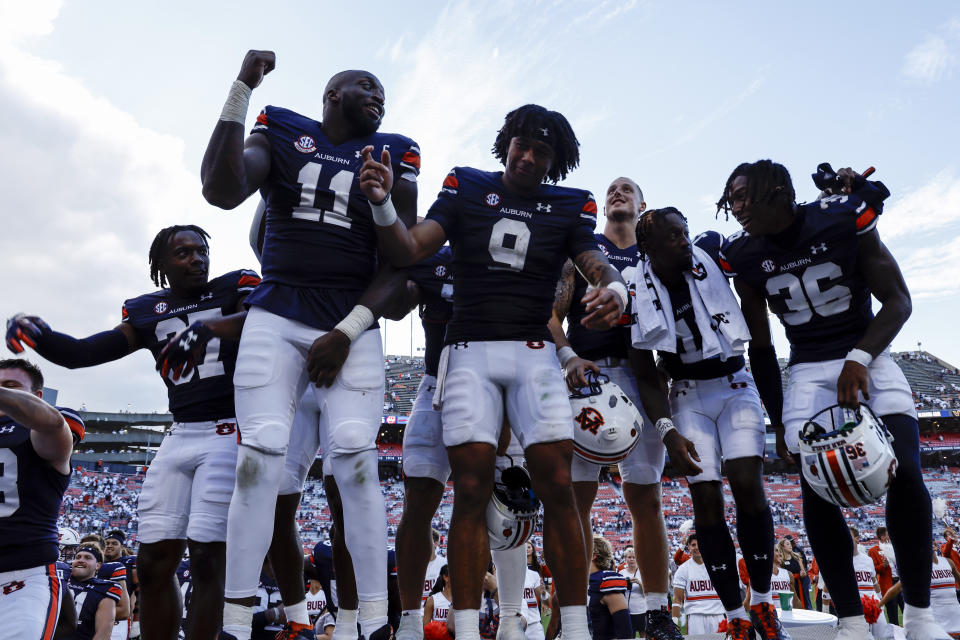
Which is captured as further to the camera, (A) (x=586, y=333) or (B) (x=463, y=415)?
(A) (x=586, y=333)

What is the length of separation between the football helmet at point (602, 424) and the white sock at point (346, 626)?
5.39 feet

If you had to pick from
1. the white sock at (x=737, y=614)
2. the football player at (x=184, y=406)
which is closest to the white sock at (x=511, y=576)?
the white sock at (x=737, y=614)

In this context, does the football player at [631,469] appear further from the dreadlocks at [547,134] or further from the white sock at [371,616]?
the white sock at [371,616]

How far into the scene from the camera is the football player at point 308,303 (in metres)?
2.99

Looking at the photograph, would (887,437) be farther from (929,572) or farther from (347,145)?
(347,145)

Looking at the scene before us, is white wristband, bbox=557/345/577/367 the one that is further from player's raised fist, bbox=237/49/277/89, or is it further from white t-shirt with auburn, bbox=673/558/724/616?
white t-shirt with auburn, bbox=673/558/724/616

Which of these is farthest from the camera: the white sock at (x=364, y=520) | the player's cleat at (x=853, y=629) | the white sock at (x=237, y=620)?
the player's cleat at (x=853, y=629)

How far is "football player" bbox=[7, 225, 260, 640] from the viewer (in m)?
3.51

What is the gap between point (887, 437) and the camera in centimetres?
349

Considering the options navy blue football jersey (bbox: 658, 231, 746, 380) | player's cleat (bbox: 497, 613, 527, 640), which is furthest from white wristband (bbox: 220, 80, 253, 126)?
player's cleat (bbox: 497, 613, 527, 640)

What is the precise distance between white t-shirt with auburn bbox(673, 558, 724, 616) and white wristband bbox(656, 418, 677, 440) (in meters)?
7.20

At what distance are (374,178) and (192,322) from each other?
159 centimetres

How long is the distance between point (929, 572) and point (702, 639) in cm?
169

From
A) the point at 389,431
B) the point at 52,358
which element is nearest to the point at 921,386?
the point at 389,431
